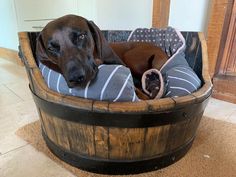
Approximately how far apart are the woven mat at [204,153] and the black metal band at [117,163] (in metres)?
0.02

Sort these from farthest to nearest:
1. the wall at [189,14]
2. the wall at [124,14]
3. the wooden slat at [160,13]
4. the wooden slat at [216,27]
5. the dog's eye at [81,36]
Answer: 1. the wall at [124,14]
2. the wooden slat at [160,13]
3. the wall at [189,14]
4. the wooden slat at [216,27]
5. the dog's eye at [81,36]

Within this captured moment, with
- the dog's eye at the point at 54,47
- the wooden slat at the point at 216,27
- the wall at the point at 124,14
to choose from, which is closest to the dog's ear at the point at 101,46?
the dog's eye at the point at 54,47

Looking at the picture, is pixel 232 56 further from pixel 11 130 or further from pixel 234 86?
pixel 11 130

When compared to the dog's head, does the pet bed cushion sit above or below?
below

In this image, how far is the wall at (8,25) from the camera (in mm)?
2544

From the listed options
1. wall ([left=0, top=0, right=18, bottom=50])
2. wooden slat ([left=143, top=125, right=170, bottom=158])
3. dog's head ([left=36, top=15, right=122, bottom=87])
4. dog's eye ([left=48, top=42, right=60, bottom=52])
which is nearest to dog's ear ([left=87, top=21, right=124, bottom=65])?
dog's head ([left=36, top=15, right=122, bottom=87])

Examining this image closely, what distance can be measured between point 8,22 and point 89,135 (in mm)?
2362

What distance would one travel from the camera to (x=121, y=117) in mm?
789

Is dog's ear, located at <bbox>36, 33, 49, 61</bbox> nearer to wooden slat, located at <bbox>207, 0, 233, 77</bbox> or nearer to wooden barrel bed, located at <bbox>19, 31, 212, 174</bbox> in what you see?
Result: wooden barrel bed, located at <bbox>19, 31, 212, 174</bbox>

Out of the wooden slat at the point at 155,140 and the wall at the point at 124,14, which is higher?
the wall at the point at 124,14

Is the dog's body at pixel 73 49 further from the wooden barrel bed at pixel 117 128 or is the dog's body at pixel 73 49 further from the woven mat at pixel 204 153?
the woven mat at pixel 204 153

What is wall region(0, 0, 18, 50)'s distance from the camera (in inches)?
100

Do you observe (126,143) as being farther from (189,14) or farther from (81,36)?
(189,14)

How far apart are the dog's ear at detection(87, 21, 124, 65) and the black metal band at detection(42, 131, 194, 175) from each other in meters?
0.45
